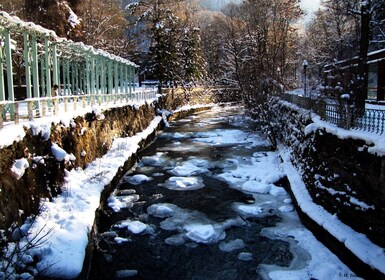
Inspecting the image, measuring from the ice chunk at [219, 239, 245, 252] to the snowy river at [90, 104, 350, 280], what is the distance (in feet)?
0.08

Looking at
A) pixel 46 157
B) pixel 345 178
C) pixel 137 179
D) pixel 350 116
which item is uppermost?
pixel 350 116

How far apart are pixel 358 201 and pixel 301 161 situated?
5.21 meters

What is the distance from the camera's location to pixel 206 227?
9.77 metres

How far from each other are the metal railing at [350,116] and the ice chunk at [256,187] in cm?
308

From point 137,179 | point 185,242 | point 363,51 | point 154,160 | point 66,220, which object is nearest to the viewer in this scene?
point 66,220

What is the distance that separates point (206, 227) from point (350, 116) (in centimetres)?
463

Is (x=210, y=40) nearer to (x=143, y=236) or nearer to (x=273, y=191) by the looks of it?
(x=273, y=191)

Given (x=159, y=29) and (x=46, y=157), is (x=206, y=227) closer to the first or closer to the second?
(x=46, y=157)

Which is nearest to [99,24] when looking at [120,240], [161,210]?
[161,210]

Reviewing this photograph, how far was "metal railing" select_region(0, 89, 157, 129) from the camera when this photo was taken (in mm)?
9326

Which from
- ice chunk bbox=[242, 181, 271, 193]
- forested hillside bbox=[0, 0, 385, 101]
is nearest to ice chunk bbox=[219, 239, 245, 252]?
ice chunk bbox=[242, 181, 271, 193]

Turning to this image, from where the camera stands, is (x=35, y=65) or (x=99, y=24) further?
(x=99, y=24)

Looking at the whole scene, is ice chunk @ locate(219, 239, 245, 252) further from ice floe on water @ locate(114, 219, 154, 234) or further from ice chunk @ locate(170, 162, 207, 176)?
ice chunk @ locate(170, 162, 207, 176)

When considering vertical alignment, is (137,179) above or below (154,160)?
below
